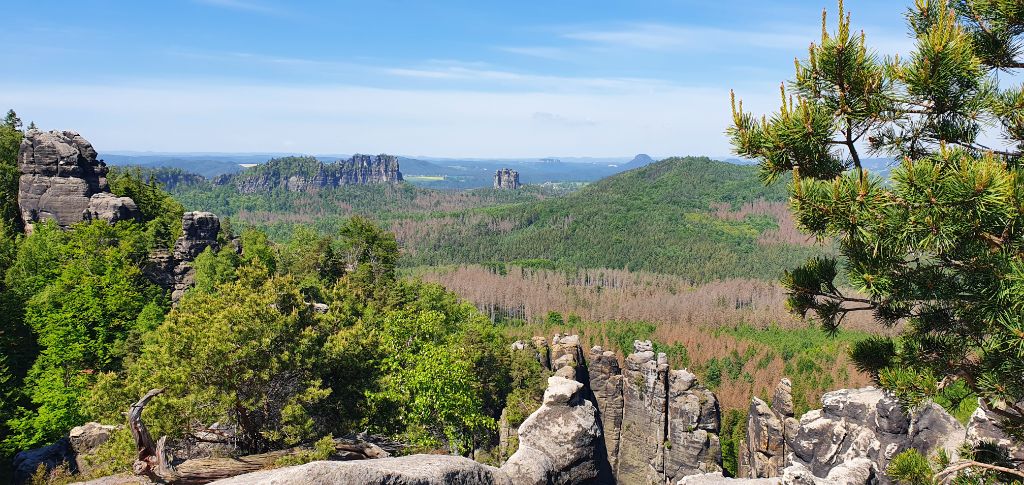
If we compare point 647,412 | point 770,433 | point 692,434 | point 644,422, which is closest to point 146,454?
point 770,433

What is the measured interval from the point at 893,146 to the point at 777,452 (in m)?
40.2

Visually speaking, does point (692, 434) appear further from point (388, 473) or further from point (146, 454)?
point (146, 454)

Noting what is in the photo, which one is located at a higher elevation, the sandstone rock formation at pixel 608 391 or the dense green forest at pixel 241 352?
the dense green forest at pixel 241 352

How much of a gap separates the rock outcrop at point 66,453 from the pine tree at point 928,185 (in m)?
30.3

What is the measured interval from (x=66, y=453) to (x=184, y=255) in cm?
2973

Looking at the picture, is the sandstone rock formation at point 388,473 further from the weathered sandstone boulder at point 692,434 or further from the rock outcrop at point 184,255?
the rock outcrop at point 184,255

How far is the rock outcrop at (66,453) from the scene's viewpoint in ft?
84.2

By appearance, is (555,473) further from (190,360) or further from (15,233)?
(15,233)

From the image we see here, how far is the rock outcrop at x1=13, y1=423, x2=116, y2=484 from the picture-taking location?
2567cm

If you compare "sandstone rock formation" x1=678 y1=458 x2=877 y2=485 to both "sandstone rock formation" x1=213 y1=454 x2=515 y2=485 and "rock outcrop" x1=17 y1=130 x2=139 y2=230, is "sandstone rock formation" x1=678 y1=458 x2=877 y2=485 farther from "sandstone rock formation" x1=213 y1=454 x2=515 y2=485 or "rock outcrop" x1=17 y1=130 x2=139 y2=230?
"rock outcrop" x1=17 y1=130 x2=139 y2=230

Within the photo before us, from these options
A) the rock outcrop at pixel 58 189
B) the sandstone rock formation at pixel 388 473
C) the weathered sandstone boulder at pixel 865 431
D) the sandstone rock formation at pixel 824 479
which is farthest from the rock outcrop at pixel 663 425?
the rock outcrop at pixel 58 189

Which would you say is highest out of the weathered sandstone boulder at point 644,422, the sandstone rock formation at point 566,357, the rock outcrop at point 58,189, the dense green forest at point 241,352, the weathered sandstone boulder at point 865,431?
the rock outcrop at point 58,189

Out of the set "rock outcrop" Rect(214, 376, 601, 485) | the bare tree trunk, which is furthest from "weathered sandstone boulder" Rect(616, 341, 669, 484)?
the bare tree trunk

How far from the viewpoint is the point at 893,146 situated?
9.44 meters
